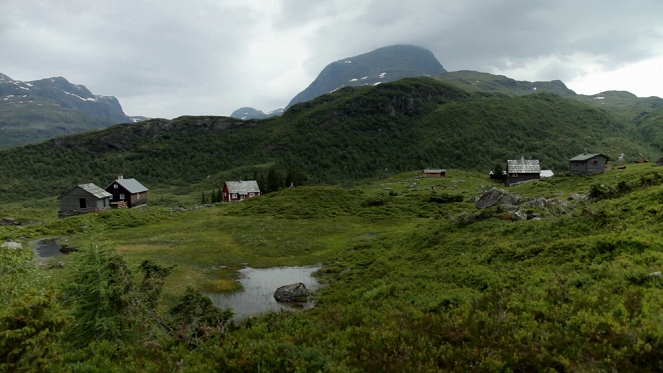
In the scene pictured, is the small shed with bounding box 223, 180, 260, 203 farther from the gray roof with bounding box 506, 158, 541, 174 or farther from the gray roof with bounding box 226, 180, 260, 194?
the gray roof with bounding box 506, 158, 541, 174

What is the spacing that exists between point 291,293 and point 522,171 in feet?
311

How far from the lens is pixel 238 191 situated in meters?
94.4

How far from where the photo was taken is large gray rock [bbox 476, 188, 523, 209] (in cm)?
4594

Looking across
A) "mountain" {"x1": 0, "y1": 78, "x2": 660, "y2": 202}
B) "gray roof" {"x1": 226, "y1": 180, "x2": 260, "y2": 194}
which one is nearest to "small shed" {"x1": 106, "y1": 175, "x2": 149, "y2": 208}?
"gray roof" {"x1": 226, "y1": 180, "x2": 260, "y2": 194}

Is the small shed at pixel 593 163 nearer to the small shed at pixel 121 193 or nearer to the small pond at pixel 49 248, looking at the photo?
the small pond at pixel 49 248

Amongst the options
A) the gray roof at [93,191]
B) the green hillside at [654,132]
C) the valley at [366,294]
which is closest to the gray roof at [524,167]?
the valley at [366,294]

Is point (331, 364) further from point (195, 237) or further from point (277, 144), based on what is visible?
point (277, 144)

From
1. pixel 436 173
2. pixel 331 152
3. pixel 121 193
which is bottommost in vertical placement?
pixel 436 173

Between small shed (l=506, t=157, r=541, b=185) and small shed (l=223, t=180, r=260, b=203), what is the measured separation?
7887 centimetres

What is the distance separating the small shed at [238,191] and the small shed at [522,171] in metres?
78.9

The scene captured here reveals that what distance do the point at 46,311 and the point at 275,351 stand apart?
248 inches

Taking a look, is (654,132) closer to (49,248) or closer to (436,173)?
(436,173)

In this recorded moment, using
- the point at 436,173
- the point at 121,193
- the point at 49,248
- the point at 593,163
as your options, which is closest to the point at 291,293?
the point at 49,248

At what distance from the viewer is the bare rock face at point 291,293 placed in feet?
74.1
